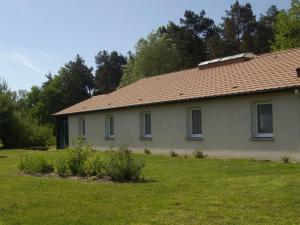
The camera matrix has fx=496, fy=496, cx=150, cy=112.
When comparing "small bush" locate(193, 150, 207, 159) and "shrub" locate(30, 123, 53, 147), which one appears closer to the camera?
"small bush" locate(193, 150, 207, 159)

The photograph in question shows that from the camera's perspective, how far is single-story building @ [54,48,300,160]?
17.8 m

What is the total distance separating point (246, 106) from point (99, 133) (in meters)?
13.4

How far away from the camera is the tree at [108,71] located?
328 feet

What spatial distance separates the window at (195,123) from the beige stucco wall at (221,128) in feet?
0.92

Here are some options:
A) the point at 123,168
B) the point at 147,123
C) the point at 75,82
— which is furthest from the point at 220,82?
the point at 75,82

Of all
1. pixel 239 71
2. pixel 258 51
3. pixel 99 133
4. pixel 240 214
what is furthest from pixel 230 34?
pixel 240 214

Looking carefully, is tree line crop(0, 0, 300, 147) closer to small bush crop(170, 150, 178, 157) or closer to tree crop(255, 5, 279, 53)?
tree crop(255, 5, 279, 53)

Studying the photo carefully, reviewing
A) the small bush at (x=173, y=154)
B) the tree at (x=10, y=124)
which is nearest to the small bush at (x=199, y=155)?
the small bush at (x=173, y=154)

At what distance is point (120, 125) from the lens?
27.8 m

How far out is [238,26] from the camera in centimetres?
6894

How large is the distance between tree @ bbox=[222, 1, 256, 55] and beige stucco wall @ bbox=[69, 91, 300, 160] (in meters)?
42.7

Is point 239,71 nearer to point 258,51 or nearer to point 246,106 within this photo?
point 246,106

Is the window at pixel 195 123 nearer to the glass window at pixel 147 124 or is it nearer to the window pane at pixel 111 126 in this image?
the glass window at pixel 147 124

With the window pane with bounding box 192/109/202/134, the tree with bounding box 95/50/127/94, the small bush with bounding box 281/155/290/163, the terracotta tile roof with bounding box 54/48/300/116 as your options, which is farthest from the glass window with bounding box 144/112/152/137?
the tree with bounding box 95/50/127/94
